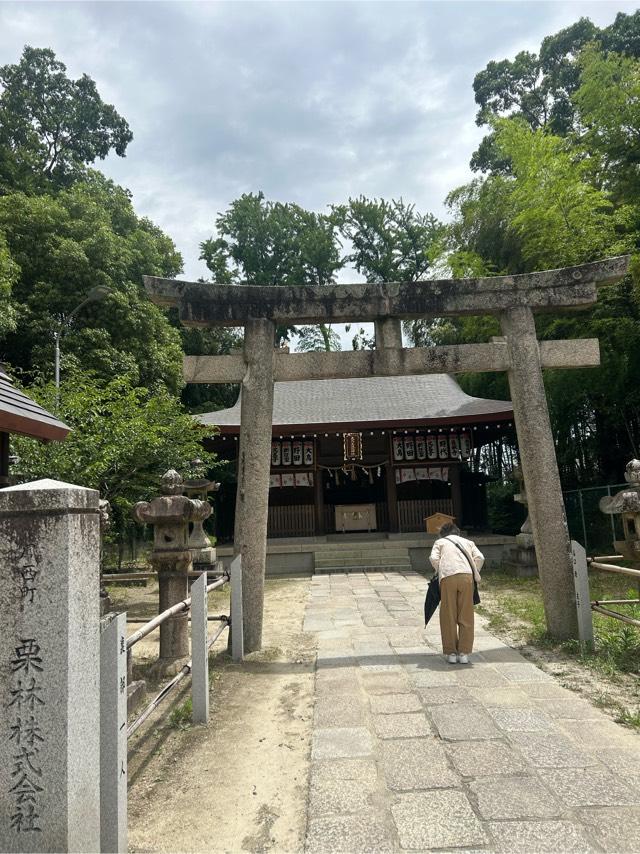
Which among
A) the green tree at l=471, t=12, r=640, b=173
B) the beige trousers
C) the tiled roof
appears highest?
the green tree at l=471, t=12, r=640, b=173

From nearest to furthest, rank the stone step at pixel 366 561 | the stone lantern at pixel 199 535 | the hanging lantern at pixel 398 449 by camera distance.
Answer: the stone lantern at pixel 199 535 → the stone step at pixel 366 561 → the hanging lantern at pixel 398 449

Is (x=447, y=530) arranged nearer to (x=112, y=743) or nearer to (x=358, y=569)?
(x=112, y=743)

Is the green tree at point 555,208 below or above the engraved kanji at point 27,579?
above

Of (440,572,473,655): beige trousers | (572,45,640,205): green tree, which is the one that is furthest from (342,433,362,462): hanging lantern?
(440,572,473,655): beige trousers

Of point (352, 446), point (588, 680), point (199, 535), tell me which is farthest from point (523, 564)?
point (588, 680)

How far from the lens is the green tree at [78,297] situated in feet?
60.0

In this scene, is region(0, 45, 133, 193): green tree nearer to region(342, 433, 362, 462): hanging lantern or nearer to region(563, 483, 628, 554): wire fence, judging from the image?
region(342, 433, 362, 462): hanging lantern

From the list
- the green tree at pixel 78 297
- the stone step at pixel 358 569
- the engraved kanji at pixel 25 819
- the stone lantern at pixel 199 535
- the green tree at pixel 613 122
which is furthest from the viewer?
the green tree at pixel 78 297

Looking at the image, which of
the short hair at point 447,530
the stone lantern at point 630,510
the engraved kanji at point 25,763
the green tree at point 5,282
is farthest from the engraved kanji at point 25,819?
the green tree at point 5,282

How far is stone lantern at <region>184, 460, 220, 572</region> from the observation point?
35.6ft

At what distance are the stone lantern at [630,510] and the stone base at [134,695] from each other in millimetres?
4766

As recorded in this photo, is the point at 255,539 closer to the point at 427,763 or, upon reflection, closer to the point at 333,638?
the point at 333,638

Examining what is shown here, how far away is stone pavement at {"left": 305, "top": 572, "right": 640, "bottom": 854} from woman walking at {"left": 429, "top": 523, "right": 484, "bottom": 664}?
0.18 m

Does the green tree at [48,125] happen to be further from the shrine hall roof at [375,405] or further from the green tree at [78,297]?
the shrine hall roof at [375,405]
